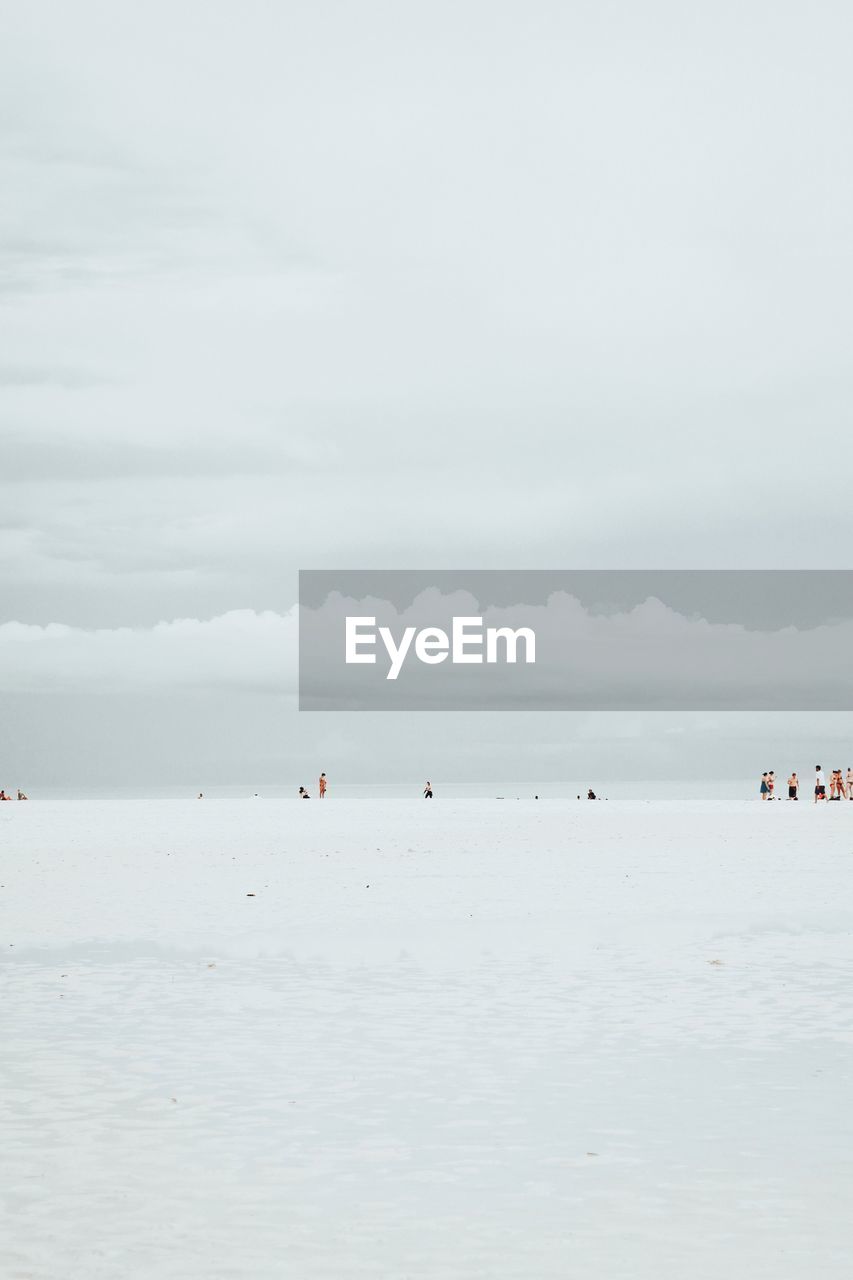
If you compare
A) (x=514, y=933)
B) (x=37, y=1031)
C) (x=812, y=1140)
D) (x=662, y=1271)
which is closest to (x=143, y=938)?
(x=514, y=933)

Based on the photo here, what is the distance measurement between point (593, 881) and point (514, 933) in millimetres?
9007

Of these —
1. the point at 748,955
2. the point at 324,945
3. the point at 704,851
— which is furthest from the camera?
the point at 704,851

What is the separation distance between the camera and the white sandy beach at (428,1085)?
26.2 ft

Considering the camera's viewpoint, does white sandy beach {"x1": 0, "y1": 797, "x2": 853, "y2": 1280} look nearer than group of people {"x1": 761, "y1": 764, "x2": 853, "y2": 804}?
Yes

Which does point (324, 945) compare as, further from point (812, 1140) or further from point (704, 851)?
point (704, 851)

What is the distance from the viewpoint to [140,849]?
42312 millimetres

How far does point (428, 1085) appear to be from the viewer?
11.8 meters

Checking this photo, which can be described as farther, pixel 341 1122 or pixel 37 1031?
pixel 37 1031

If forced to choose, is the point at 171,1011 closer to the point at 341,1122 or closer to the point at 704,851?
the point at 341,1122

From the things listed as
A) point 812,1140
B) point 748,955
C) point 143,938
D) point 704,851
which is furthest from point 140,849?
point 812,1140

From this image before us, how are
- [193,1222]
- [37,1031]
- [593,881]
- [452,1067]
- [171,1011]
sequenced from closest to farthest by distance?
[193,1222], [452,1067], [37,1031], [171,1011], [593,881]

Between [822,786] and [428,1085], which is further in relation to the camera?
[822,786]

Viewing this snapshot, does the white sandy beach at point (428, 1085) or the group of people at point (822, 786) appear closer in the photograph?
the white sandy beach at point (428, 1085)

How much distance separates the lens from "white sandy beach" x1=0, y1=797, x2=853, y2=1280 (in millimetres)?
7980
